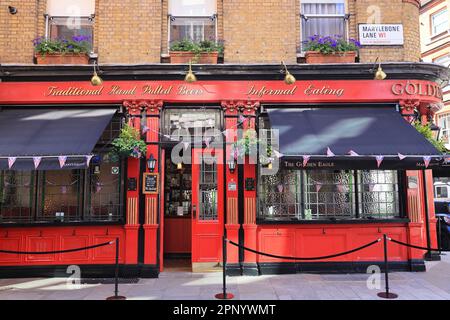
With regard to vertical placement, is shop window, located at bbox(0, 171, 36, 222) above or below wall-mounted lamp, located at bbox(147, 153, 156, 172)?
below

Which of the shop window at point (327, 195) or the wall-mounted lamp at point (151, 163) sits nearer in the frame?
A: the wall-mounted lamp at point (151, 163)

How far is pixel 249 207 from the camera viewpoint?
859cm

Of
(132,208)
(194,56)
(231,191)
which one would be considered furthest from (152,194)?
(194,56)

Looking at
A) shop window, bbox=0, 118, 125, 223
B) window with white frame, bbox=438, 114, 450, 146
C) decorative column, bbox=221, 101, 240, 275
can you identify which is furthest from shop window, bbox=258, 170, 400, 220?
window with white frame, bbox=438, 114, 450, 146

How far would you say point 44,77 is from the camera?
874 cm

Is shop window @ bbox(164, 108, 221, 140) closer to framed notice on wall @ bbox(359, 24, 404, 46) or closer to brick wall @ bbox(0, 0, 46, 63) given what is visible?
brick wall @ bbox(0, 0, 46, 63)

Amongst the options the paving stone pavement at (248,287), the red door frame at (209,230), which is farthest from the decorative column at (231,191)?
the paving stone pavement at (248,287)

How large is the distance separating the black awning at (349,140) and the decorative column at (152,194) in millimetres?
2726

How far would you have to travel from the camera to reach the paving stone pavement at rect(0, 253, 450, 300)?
22.6 feet

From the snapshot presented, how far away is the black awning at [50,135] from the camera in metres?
7.36

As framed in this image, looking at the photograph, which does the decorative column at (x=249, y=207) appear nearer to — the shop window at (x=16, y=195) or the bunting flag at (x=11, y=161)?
the bunting flag at (x=11, y=161)

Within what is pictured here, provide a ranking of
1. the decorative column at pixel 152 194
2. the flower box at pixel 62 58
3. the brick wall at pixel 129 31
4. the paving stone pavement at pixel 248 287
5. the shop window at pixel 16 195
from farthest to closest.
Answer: the brick wall at pixel 129 31, the flower box at pixel 62 58, the shop window at pixel 16 195, the decorative column at pixel 152 194, the paving stone pavement at pixel 248 287

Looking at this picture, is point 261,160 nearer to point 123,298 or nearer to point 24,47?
point 123,298

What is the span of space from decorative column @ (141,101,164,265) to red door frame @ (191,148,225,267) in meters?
0.85
